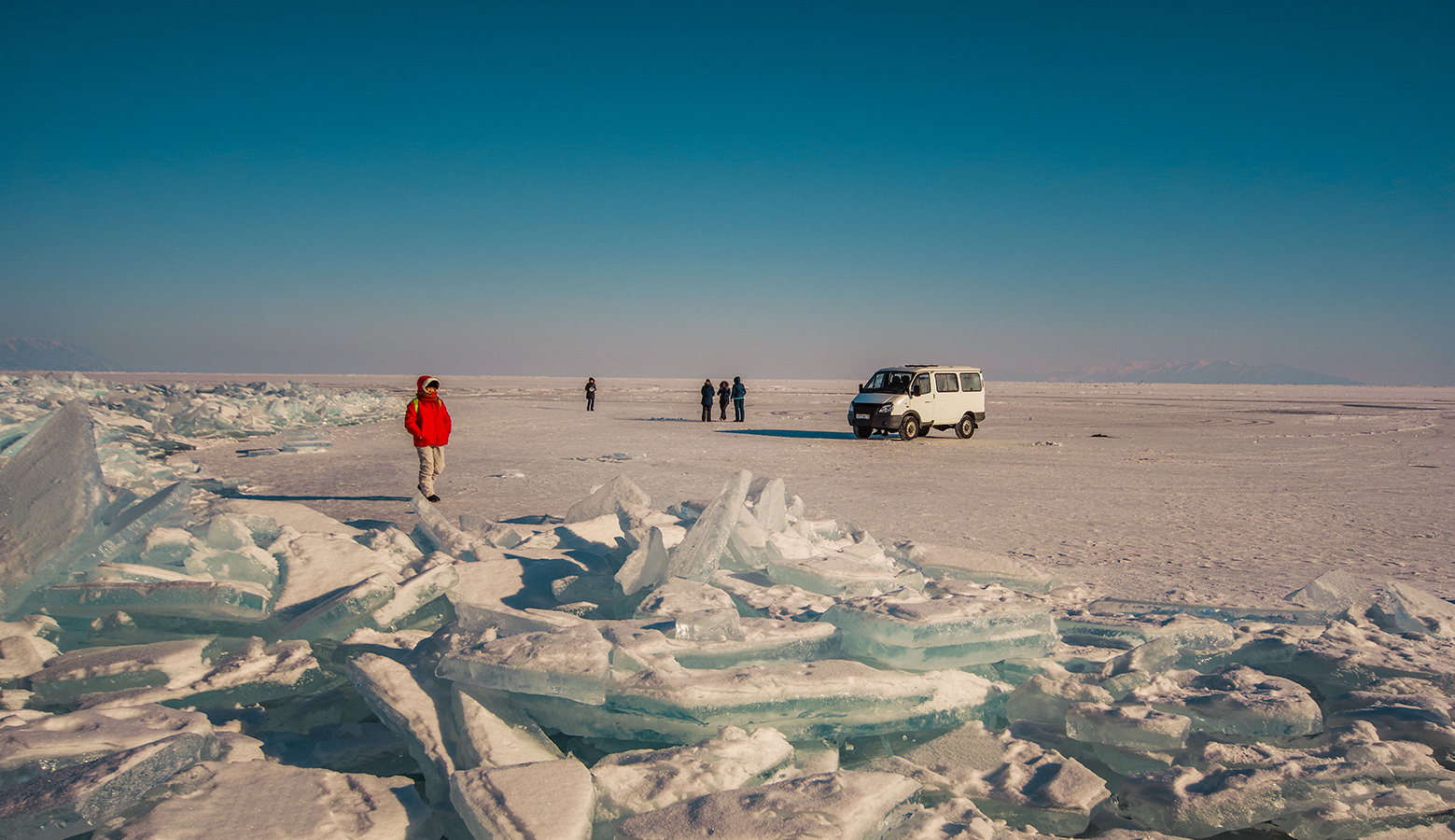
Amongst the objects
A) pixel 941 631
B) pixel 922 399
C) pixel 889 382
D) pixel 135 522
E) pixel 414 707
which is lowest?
pixel 414 707

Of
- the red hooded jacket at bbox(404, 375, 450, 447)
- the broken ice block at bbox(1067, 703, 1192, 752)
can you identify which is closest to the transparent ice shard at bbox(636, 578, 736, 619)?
the broken ice block at bbox(1067, 703, 1192, 752)

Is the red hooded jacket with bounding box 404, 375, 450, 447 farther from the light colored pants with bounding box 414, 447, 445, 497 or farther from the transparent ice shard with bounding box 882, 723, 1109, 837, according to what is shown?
the transparent ice shard with bounding box 882, 723, 1109, 837

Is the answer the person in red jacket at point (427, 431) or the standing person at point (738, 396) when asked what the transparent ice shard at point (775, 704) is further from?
the standing person at point (738, 396)

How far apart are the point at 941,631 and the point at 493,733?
2166 millimetres

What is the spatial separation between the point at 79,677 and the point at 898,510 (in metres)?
8.37

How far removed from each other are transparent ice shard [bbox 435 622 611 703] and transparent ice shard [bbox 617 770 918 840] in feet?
2.23

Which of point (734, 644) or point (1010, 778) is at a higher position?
point (734, 644)

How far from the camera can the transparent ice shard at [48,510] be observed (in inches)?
163

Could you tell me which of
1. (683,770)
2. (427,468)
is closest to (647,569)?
(683,770)

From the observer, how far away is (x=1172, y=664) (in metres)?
4.10

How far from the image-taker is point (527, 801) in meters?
2.53

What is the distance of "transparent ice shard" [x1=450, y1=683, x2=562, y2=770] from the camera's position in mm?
2893

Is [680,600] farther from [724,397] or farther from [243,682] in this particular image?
[724,397]

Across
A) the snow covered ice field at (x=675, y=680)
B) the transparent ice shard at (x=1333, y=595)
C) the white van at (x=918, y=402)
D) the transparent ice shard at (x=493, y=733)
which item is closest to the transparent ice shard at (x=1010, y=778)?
the snow covered ice field at (x=675, y=680)
